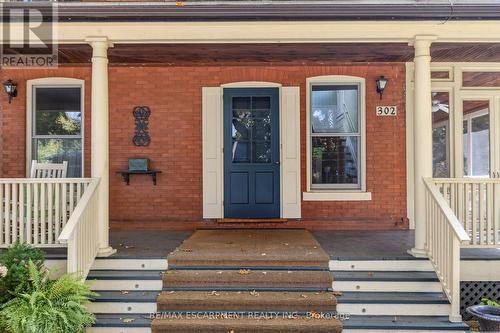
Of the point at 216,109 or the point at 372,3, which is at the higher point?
the point at 372,3

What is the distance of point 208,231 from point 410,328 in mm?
3702

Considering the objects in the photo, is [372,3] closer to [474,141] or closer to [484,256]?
[484,256]

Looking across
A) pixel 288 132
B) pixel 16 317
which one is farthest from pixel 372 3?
pixel 16 317

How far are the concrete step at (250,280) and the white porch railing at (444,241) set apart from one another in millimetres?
1255

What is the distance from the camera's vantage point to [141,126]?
750 centimetres

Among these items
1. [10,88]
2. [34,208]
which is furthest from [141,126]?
[34,208]

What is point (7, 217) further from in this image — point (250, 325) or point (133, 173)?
point (250, 325)

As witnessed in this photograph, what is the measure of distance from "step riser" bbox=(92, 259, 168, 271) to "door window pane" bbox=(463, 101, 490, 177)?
5.75 metres

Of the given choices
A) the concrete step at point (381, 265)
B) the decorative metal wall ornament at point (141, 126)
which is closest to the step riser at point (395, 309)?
the concrete step at point (381, 265)

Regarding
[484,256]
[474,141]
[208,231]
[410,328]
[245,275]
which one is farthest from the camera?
[474,141]

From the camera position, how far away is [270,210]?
24.5 feet

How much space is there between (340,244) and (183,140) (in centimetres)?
330

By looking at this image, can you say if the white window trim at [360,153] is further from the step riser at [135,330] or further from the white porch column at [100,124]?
the white porch column at [100,124]

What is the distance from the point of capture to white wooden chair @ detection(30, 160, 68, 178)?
A: 6.66 metres
